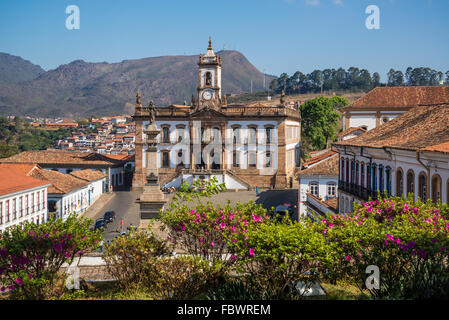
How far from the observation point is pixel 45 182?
133 feet

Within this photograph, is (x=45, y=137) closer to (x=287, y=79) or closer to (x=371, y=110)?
(x=287, y=79)

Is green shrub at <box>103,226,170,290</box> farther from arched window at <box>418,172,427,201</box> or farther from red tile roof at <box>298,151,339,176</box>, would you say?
red tile roof at <box>298,151,339,176</box>

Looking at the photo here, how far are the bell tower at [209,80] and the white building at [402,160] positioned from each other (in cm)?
3130

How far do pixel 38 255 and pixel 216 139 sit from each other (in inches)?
1878

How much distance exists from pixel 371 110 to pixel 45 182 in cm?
3431

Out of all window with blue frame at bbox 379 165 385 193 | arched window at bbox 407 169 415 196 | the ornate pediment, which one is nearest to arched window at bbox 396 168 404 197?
arched window at bbox 407 169 415 196

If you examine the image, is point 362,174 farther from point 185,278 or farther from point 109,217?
point 109,217

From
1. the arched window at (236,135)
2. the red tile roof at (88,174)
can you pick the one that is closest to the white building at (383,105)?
the arched window at (236,135)

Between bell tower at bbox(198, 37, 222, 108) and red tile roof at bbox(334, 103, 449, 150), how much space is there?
32.6m

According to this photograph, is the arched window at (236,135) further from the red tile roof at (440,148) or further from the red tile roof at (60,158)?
the red tile roof at (440,148)

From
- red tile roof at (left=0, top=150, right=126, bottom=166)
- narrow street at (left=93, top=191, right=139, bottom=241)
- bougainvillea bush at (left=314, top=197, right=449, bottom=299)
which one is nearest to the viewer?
bougainvillea bush at (left=314, top=197, right=449, bottom=299)

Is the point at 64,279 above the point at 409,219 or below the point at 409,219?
below

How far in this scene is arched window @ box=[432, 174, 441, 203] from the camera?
57.1 feet
